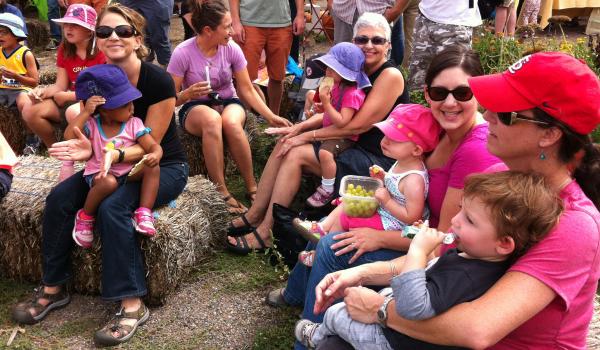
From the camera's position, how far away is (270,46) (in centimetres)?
586

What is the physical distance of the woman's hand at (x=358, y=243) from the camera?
2807 mm

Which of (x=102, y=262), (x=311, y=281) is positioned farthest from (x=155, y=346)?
(x=311, y=281)

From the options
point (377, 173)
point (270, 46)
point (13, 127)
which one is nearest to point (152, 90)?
point (377, 173)

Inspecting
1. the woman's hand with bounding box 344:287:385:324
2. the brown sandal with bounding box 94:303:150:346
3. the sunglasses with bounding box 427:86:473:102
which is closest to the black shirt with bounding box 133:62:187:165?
the brown sandal with bounding box 94:303:150:346

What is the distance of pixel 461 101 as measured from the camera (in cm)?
264

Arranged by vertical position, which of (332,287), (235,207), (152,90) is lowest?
(235,207)

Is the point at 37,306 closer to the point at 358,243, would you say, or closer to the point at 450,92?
the point at 358,243

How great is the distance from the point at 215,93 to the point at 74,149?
1.67 meters

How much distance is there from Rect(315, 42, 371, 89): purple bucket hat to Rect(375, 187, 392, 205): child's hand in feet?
3.71

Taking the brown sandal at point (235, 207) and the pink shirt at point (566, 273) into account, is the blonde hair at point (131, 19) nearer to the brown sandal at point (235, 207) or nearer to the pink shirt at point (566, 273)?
the brown sandal at point (235, 207)

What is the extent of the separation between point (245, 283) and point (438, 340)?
1.95 metres

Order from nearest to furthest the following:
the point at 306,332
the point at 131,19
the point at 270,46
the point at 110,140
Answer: the point at 306,332
the point at 110,140
the point at 131,19
the point at 270,46

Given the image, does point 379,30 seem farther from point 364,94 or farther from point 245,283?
point 245,283

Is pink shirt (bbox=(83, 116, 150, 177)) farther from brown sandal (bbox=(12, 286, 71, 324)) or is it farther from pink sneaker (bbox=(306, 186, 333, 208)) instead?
pink sneaker (bbox=(306, 186, 333, 208))
